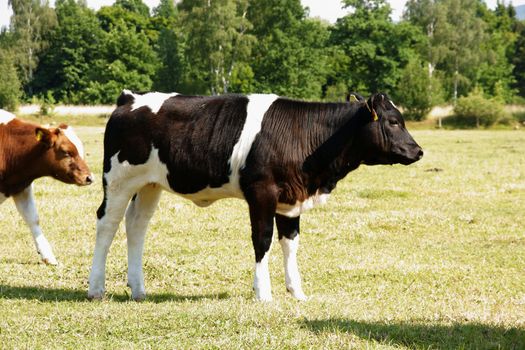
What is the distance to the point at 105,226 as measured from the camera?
360 inches

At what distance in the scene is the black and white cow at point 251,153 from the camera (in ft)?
27.8

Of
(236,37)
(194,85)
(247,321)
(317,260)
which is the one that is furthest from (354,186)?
(194,85)

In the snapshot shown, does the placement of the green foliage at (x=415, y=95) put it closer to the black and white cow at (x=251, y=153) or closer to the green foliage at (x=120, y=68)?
the green foliage at (x=120, y=68)

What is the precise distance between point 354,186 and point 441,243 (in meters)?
7.39

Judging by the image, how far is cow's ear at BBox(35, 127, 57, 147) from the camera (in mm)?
10688

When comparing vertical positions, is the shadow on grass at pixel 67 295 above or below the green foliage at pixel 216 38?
below

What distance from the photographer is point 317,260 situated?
11.5 meters

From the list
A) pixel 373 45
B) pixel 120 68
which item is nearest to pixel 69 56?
pixel 120 68

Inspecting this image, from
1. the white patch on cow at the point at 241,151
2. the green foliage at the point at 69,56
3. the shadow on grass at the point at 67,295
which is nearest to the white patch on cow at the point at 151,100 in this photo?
the white patch on cow at the point at 241,151

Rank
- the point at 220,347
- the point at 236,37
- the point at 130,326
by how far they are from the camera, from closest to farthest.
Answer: the point at 220,347, the point at 130,326, the point at 236,37

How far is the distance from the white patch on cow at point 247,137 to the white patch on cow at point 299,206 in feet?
1.95

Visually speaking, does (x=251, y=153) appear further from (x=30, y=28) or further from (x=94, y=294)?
(x=30, y=28)

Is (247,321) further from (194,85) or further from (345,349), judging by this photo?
(194,85)

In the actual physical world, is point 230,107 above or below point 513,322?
above
